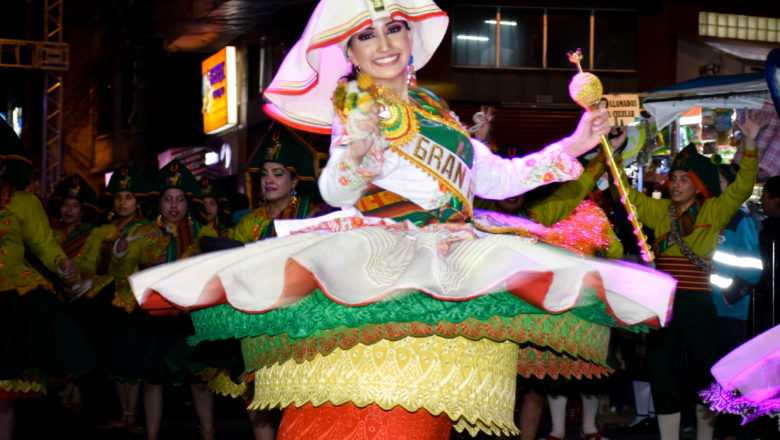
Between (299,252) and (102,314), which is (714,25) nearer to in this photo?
(102,314)

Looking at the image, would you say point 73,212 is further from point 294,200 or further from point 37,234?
point 294,200

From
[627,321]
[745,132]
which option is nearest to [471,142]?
[627,321]

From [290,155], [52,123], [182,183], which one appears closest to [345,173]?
[290,155]

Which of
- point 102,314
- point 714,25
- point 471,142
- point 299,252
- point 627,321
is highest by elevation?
point 714,25

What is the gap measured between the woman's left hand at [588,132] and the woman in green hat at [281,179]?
318cm

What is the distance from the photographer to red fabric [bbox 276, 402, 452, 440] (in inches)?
135

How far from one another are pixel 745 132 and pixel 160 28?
16859mm

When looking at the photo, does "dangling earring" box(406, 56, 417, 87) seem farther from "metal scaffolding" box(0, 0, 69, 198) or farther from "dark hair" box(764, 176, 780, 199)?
"metal scaffolding" box(0, 0, 69, 198)

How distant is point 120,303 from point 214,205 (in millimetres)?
1539

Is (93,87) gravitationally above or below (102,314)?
above

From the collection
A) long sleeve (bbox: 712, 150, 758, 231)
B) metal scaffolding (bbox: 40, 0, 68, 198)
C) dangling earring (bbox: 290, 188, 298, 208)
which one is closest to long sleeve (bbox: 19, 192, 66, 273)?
dangling earring (bbox: 290, 188, 298, 208)

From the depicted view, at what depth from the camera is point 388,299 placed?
324 cm

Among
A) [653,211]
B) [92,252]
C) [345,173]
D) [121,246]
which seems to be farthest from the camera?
[92,252]

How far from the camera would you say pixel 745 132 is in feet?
24.0
